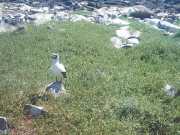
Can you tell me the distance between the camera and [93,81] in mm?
22375

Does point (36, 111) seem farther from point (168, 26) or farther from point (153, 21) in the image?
point (153, 21)

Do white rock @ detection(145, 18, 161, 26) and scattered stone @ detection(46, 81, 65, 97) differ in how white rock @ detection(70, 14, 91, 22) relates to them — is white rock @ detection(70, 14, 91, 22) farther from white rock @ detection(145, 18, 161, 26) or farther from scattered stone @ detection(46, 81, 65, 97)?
scattered stone @ detection(46, 81, 65, 97)

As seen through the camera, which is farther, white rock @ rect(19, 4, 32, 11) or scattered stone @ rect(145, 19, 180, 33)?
white rock @ rect(19, 4, 32, 11)

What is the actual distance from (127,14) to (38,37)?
1330 centimetres

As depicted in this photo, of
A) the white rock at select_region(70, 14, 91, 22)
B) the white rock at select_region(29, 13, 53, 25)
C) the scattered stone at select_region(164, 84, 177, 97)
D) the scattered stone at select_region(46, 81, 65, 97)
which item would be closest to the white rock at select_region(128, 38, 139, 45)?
the white rock at select_region(70, 14, 91, 22)

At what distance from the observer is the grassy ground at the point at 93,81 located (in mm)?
18094

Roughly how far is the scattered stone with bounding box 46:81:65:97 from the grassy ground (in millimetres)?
401

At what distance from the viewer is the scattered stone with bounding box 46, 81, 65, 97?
20.2 m

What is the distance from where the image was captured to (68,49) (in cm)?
2833

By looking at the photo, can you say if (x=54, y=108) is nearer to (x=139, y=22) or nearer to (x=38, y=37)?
(x=38, y=37)

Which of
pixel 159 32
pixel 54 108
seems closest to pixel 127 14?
pixel 159 32

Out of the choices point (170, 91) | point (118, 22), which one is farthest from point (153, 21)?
point (170, 91)

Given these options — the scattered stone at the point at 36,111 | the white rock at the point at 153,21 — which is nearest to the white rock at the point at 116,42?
the white rock at the point at 153,21

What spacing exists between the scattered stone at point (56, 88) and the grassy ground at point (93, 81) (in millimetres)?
401
